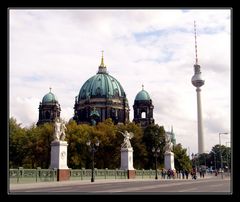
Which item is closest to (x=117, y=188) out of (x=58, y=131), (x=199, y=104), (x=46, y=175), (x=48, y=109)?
(x=46, y=175)

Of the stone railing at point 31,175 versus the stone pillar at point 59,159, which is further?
the stone pillar at point 59,159

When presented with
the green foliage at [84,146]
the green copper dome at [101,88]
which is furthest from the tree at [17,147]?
the green copper dome at [101,88]

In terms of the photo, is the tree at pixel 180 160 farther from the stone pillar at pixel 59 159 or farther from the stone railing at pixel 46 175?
the stone pillar at pixel 59 159

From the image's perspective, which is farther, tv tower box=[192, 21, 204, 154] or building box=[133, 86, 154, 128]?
tv tower box=[192, 21, 204, 154]

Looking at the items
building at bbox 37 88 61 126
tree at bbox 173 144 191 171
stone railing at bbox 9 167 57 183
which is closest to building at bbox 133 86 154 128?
building at bbox 37 88 61 126

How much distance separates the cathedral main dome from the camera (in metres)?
113

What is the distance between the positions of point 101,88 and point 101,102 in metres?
3.99

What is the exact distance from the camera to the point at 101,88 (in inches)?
4577

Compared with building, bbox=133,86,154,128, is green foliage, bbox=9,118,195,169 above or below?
below

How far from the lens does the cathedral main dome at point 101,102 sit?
113m

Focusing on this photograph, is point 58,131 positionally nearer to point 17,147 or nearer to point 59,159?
point 59,159

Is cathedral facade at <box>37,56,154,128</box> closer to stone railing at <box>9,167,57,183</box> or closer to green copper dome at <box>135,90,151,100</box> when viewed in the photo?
green copper dome at <box>135,90,151,100</box>
